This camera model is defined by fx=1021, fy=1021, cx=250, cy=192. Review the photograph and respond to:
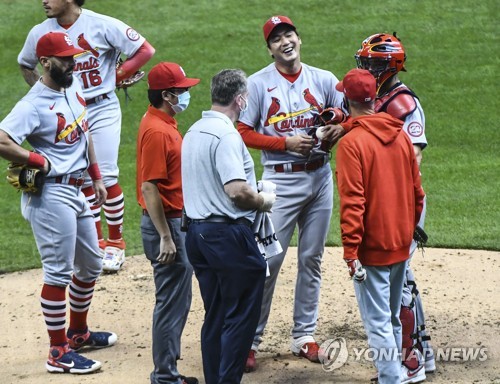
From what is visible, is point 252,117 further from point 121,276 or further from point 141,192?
point 121,276

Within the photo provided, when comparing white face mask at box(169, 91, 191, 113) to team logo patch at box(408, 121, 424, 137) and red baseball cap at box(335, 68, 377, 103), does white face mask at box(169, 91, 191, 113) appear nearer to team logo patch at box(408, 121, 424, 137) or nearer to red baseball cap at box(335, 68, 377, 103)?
red baseball cap at box(335, 68, 377, 103)

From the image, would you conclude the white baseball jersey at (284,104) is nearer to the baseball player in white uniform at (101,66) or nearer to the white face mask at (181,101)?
the white face mask at (181,101)

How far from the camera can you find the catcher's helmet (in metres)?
5.81

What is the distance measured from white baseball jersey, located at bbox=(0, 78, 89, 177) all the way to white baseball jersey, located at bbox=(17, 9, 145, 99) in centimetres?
174

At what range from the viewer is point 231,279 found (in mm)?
5305

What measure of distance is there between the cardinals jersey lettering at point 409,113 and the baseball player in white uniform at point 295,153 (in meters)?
0.51

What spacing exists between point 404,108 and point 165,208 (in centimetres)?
146

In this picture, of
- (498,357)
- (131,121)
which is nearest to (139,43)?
(498,357)

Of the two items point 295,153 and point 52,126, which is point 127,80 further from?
point 295,153

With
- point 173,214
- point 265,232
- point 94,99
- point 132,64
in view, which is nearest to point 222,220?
point 265,232

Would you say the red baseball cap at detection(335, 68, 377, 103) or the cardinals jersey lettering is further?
the cardinals jersey lettering

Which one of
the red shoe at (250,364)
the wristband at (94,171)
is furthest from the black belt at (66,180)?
the red shoe at (250,364)

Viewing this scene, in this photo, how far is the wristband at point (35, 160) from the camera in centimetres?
596

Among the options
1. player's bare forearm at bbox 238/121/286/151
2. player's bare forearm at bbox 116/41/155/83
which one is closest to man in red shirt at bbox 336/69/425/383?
player's bare forearm at bbox 238/121/286/151
